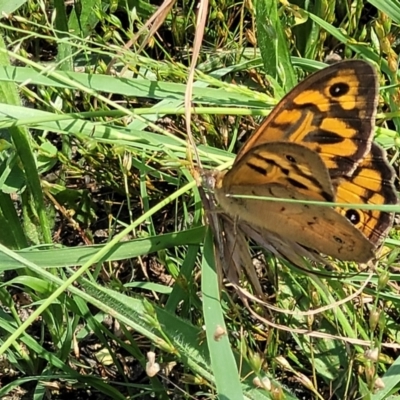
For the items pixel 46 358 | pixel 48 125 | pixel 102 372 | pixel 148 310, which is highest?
pixel 48 125

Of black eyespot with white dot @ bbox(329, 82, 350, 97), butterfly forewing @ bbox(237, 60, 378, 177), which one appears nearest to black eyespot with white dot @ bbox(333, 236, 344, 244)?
butterfly forewing @ bbox(237, 60, 378, 177)

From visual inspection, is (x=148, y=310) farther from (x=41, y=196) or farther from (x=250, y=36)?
(x=250, y=36)

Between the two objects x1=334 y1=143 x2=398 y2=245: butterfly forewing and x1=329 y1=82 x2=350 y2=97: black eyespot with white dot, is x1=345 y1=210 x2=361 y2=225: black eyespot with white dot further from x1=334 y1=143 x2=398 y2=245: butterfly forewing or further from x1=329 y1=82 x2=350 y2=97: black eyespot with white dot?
x1=329 y1=82 x2=350 y2=97: black eyespot with white dot

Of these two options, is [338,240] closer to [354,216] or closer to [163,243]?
[354,216]

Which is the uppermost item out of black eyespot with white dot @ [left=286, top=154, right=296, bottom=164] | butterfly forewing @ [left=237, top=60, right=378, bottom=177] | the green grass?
butterfly forewing @ [left=237, top=60, right=378, bottom=177]

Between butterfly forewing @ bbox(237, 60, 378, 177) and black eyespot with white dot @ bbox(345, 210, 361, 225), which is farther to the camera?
black eyespot with white dot @ bbox(345, 210, 361, 225)

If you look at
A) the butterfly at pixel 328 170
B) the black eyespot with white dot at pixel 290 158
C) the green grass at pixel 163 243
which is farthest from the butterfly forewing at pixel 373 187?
the black eyespot with white dot at pixel 290 158

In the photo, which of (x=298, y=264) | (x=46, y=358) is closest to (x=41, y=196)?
(x=46, y=358)

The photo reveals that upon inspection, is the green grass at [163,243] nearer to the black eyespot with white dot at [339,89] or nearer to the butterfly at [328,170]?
the butterfly at [328,170]
